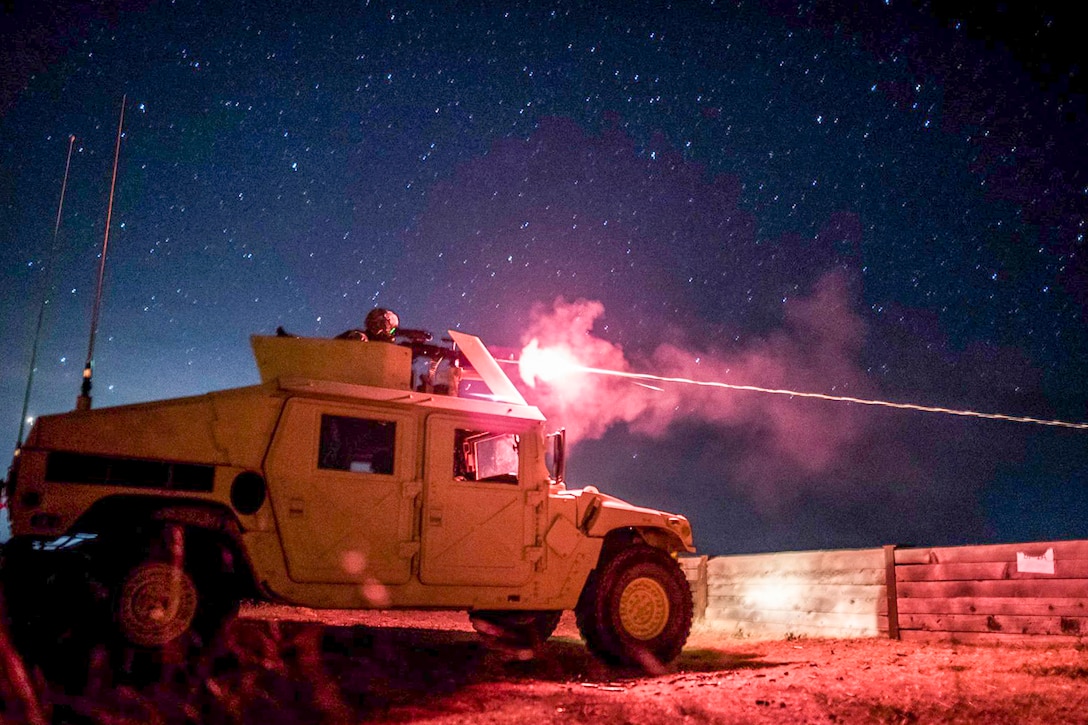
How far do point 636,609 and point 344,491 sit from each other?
3.22 meters

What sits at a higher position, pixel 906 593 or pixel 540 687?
pixel 906 593

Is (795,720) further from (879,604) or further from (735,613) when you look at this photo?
(735,613)

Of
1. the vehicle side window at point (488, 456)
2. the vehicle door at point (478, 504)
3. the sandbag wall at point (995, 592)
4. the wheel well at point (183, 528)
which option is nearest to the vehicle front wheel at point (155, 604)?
the wheel well at point (183, 528)

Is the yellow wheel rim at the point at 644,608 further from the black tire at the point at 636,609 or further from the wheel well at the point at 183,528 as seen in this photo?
the wheel well at the point at 183,528

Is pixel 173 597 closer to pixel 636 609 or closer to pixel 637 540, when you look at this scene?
pixel 636 609

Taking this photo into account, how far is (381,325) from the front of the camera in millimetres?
8398

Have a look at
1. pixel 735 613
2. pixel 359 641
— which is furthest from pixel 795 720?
pixel 735 613

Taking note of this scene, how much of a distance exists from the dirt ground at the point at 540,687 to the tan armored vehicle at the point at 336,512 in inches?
17.0

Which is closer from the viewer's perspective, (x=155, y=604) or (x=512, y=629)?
(x=155, y=604)

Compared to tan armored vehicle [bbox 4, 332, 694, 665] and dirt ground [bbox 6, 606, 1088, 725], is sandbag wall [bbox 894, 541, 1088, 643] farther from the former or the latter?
tan armored vehicle [bbox 4, 332, 694, 665]

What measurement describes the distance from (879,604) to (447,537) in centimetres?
595

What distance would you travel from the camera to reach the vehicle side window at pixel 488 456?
26.4 ft

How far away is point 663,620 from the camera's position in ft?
27.5

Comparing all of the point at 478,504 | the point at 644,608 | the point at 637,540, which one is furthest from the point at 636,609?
the point at 478,504
